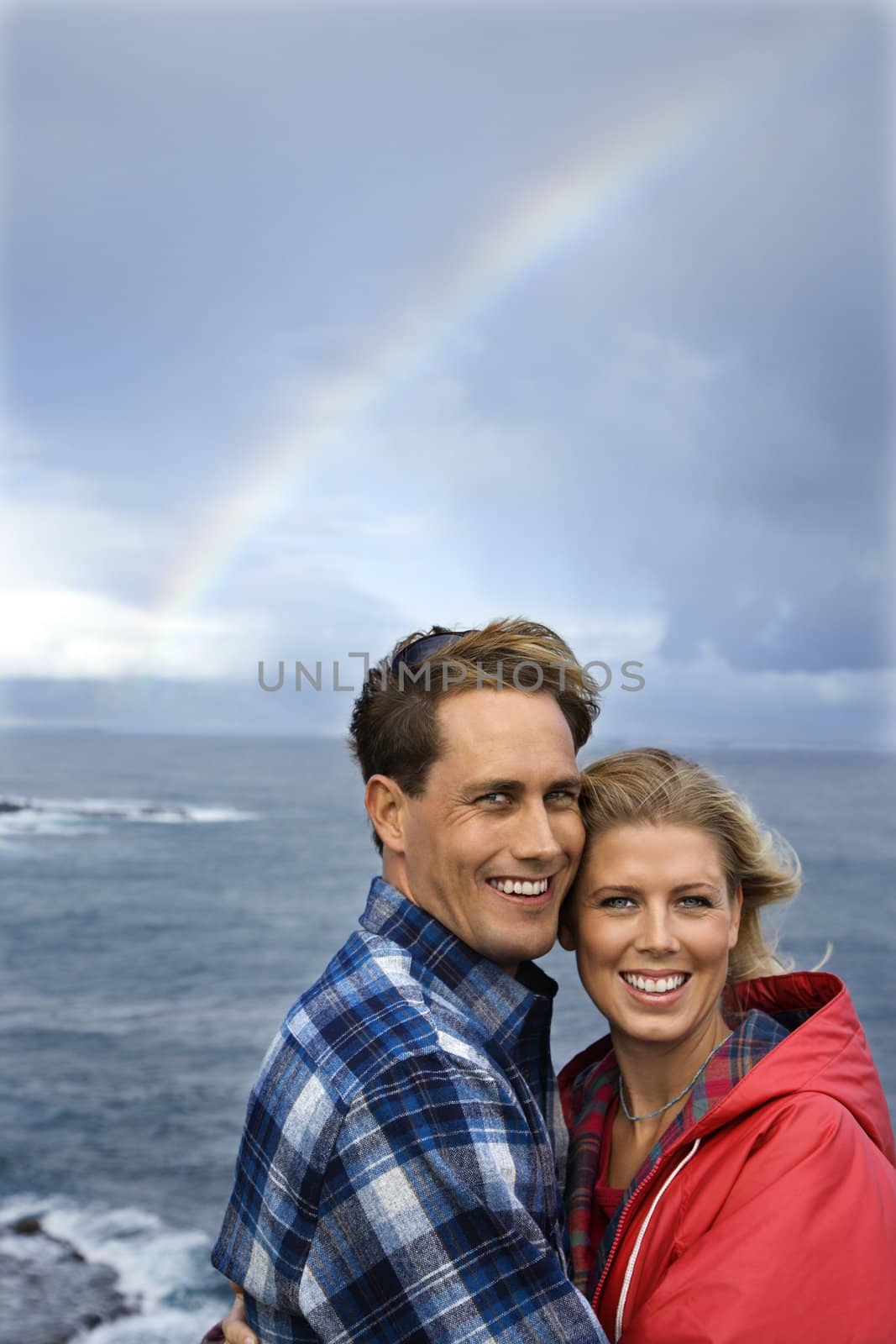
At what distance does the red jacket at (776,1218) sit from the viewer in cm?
248

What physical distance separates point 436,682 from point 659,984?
3.32 ft

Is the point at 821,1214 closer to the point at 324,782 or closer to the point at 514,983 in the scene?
the point at 514,983

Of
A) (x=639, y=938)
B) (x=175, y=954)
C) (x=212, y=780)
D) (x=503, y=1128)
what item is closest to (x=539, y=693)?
(x=639, y=938)

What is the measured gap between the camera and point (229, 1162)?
22.8m

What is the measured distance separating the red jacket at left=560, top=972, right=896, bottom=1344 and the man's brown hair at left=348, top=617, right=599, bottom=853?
1.11 meters

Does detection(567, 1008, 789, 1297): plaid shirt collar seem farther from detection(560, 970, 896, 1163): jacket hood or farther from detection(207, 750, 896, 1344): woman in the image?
detection(560, 970, 896, 1163): jacket hood

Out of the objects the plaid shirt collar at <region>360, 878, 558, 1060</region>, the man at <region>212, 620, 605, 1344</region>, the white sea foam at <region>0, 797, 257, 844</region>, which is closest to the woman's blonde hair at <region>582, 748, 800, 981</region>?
the man at <region>212, 620, 605, 1344</region>

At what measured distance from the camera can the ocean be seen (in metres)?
16.2

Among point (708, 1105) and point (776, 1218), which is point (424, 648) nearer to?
point (708, 1105)

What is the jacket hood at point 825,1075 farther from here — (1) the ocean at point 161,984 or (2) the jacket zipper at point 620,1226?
(1) the ocean at point 161,984

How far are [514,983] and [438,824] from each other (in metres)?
0.46

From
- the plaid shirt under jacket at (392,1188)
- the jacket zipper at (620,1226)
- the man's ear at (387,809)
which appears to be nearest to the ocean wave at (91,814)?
the man's ear at (387,809)

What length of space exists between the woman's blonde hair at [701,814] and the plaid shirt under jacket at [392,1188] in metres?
0.80

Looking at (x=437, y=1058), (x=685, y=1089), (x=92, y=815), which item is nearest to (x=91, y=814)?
(x=92, y=815)
